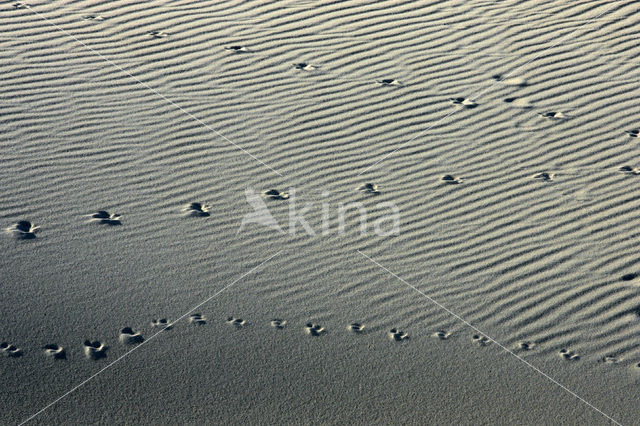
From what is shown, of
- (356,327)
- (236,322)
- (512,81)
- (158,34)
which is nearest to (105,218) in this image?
(236,322)

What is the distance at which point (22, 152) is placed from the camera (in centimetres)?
657

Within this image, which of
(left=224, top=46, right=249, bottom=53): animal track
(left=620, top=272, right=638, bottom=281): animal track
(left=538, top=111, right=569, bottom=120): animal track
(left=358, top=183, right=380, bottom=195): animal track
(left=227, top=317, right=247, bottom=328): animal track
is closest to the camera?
(left=227, top=317, right=247, bottom=328): animal track

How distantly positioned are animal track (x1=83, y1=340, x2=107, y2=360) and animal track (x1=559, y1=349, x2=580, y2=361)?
3485 millimetres

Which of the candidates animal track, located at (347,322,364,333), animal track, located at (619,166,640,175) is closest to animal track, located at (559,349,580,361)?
animal track, located at (347,322,364,333)

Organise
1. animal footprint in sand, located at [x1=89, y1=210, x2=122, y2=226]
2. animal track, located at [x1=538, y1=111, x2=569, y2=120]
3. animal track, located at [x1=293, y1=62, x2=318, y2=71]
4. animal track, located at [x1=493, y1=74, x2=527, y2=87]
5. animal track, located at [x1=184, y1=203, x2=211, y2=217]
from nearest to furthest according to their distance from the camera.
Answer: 1. animal footprint in sand, located at [x1=89, y1=210, x2=122, y2=226]
2. animal track, located at [x1=184, y1=203, x2=211, y2=217]
3. animal track, located at [x1=538, y1=111, x2=569, y2=120]
4. animal track, located at [x1=493, y1=74, x2=527, y2=87]
5. animal track, located at [x1=293, y1=62, x2=318, y2=71]

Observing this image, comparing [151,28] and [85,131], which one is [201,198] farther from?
[151,28]

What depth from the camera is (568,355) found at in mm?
5094

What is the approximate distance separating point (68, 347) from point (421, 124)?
14.1 feet

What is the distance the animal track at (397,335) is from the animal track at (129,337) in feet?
6.34

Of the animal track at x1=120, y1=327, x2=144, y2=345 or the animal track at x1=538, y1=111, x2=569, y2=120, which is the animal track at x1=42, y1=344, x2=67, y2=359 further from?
the animal track at x1=538, y1=111, x2=569, y2=120

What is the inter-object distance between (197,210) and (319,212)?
Answer: 1152 millimetres

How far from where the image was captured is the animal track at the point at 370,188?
6.49 m

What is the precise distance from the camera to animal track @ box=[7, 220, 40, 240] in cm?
573

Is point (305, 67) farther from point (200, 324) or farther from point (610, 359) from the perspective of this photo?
point (610, 359)
